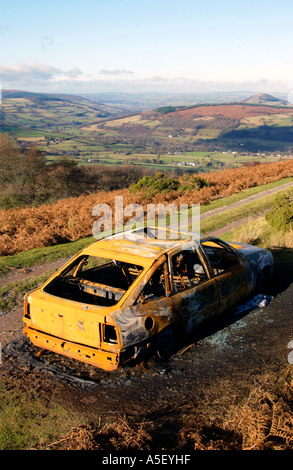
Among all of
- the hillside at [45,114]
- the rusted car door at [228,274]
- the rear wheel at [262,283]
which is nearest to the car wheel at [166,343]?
the rusted car door at [228,274]

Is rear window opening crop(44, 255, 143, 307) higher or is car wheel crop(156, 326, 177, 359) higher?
rear window opening crop(44, 255, 143, 307)

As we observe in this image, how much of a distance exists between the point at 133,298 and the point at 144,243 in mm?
1269

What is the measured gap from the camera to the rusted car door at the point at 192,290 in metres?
5.56

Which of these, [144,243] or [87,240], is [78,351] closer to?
[144,243]

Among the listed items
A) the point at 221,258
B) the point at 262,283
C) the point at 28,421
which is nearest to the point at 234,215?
the point at 262,283

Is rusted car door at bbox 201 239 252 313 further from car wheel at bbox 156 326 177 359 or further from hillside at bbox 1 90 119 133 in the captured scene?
hillside at bbox 1 90 119 133

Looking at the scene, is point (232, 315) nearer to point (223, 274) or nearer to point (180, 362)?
point (223, 274)

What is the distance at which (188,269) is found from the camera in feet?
21.3

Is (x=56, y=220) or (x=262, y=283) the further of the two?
(x=56, y=220)

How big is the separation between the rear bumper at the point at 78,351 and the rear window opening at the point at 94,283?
2.26 feet

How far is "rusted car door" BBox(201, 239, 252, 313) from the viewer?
6.39 metres

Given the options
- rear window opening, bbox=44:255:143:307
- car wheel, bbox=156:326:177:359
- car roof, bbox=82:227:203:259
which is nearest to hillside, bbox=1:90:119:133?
car roof, bbox=82:227:203:259

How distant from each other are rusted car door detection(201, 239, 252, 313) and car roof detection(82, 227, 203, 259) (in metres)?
0.51
